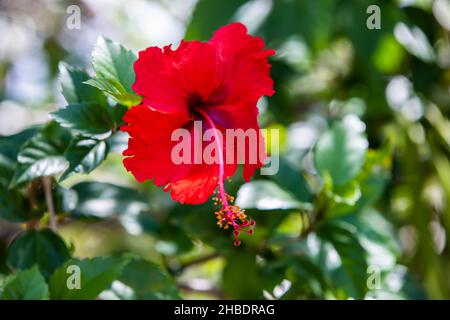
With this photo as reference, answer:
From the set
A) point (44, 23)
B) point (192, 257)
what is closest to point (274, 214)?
point (192, 257)

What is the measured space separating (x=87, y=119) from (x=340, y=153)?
1.31ft

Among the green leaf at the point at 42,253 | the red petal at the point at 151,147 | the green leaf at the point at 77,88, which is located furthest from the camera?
the green leaf at the point at 42,253

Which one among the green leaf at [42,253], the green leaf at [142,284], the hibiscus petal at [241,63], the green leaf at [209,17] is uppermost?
the green leaf at [209,17]

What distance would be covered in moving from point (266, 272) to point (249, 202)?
5.9 inches

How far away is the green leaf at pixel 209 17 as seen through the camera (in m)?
1.13

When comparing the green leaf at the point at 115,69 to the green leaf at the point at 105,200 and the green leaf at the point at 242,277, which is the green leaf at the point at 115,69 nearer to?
the green leaf at the point at 105,200

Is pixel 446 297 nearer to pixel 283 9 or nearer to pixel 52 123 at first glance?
pixel 283 9

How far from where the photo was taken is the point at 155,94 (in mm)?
601

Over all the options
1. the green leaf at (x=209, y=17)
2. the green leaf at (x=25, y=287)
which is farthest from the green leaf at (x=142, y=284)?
the green leaf at (x=209, y=17)

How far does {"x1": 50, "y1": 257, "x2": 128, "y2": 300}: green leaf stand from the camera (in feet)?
2.36

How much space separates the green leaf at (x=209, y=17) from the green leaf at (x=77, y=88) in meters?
0.43

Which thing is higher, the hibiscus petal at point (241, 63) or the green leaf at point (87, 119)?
the hibiscus petal at point (241, 63)

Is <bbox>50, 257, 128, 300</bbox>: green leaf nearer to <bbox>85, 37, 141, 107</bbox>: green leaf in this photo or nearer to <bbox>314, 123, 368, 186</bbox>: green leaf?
<bbox>85, 37, 141, 107</bbox>: green leaf
